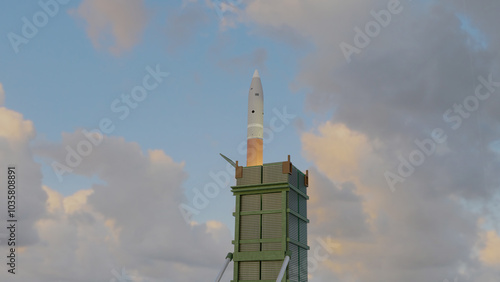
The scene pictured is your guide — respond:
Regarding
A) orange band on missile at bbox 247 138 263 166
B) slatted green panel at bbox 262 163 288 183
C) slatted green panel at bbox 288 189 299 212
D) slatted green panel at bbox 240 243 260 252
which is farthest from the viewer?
orange band on missile at bbox 247 138 263 166

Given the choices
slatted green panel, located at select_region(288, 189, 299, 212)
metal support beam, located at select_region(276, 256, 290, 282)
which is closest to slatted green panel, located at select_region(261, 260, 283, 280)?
metal support beam, located at select_region(276, 256, 290, 282)

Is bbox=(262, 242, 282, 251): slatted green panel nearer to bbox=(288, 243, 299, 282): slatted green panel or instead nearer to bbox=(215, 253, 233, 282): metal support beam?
bbox=(288, 243, 299, 282): slatted green panel

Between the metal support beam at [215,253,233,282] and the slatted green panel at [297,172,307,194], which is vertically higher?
the slatted green panel at [297,172,307,194]

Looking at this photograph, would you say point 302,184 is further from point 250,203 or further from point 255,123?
point 255,123

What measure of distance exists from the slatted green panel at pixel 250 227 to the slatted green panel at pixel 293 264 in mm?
4658

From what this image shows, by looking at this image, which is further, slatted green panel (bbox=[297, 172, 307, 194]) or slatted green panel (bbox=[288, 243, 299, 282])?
slatted green panel (bbox=[297, 172, 307, 194])

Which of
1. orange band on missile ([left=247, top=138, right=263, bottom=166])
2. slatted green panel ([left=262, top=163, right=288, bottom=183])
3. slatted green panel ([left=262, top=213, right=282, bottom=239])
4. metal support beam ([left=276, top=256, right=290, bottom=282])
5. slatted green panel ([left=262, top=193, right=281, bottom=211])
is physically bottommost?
metal support beam ([left=276, top=256, right=290, bottom=282])

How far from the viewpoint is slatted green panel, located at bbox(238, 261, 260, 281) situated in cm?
6152

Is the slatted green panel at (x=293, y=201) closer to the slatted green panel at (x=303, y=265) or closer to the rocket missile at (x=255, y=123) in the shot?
the slatted green panel at (x=303, y=265)

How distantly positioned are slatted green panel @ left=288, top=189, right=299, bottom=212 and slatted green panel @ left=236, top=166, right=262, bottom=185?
4369 mm

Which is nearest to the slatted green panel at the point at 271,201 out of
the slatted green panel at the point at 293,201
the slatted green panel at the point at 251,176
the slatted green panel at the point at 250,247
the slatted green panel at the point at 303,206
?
the slatted green panel at the point at 293,201

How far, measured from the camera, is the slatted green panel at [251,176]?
6444 centimetres

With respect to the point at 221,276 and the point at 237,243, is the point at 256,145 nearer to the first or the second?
the point at 237,243

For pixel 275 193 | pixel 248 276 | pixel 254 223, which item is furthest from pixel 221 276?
pixel 275 193
